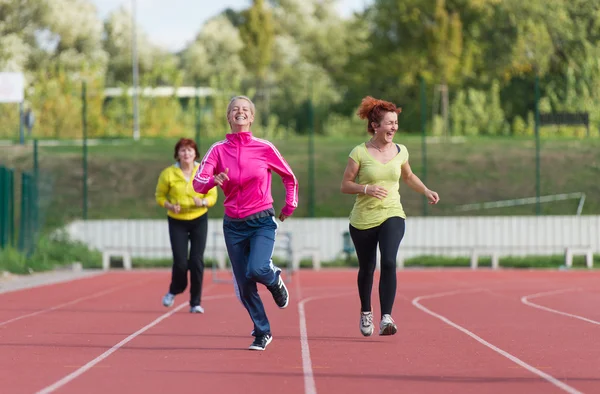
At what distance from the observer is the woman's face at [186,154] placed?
542 inches

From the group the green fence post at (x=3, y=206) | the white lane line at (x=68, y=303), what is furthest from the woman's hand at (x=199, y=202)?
the green fence post at (x=3, y=206)

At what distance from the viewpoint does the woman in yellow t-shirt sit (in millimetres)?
10508

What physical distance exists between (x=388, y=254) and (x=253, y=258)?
125 cm

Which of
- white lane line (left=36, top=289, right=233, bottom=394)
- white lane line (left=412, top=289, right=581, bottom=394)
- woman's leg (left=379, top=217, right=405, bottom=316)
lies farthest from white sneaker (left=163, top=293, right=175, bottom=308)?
woman's leg (left=379, top=217, right=405, bottom=316)

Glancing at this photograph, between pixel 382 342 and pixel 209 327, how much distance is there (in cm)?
228

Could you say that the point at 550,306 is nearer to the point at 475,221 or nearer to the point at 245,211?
the point at 245,211

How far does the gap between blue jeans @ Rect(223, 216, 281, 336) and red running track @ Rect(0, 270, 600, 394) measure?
1.16ft

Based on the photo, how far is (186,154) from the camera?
13.8 meters

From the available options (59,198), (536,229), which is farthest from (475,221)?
(59,198)

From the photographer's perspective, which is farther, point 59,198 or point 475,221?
point 59,198

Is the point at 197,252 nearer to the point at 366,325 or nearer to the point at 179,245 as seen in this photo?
the point at 179,245

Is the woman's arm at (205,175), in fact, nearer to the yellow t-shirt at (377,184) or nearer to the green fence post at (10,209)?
the yellow t-shirt at (377,184)

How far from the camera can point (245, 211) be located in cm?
994

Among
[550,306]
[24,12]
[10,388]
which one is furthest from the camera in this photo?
[24,12]
